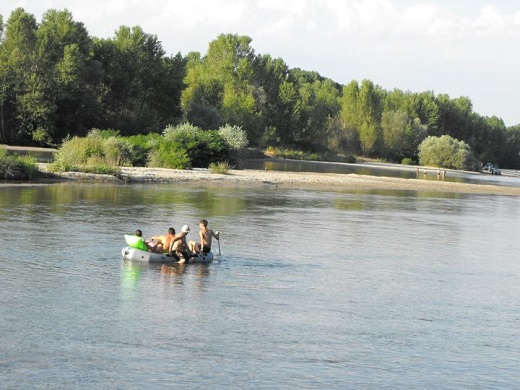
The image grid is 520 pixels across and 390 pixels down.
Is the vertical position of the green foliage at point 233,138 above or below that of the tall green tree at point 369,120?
below

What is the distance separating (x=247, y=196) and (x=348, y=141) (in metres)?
109

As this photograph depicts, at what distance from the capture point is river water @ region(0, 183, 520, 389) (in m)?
16.9

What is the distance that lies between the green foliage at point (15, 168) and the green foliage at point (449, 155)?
334ft

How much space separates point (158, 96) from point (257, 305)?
10039cm

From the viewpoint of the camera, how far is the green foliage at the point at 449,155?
14650 centimetres

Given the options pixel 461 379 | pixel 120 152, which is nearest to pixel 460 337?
→ pixel 461 379

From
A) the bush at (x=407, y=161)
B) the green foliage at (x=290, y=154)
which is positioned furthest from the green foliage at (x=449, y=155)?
the green foliage at (x=290, y=154)

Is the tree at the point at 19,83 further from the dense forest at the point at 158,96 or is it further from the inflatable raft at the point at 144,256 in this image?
the inflatable raft at the point at 144,256

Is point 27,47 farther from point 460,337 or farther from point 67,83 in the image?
point 460,337

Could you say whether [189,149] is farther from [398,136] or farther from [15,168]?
[398,136]

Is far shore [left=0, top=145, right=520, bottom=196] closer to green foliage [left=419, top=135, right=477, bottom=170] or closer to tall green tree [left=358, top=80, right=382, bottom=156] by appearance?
green foliage [left=419, top=135, right=477, bottom=170]

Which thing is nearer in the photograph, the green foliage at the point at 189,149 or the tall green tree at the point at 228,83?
the green foliage at the point at 189,149

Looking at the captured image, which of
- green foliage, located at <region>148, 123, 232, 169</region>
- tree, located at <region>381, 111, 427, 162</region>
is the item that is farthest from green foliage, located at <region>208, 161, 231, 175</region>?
tree, located at <region>381, 111, 427, 162</region>

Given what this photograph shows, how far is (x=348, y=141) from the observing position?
16300 cm
